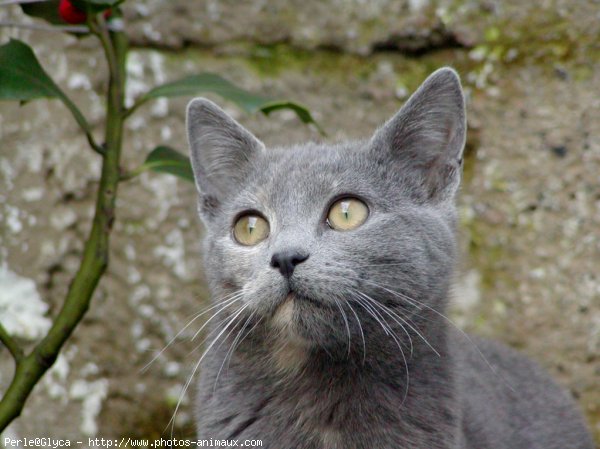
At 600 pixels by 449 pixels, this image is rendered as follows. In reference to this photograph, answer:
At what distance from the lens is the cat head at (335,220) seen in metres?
1.79

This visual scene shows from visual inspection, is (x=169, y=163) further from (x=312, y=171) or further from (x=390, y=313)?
(x=390, y=313)

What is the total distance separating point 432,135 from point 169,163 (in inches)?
30.6

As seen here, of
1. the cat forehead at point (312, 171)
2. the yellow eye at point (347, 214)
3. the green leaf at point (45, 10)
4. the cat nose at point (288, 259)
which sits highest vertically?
the green leaf at point (45, 10)

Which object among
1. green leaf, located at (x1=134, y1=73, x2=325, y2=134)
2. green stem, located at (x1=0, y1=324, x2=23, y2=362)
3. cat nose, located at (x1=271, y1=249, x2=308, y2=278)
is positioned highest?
green leaf, located at (x1=134, y1=73, x2=325, y2=134)

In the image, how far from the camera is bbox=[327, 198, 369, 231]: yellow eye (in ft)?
6.31

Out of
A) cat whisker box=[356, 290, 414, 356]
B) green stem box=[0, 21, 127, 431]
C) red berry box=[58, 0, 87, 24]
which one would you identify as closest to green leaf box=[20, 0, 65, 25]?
red berry box=[58, 0, 87, 24]

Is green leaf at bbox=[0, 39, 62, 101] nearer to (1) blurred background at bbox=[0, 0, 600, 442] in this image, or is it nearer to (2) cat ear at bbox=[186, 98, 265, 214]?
(2) cat ear at bbox=[186, 98, 265, 214]

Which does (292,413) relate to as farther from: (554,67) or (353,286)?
(554,67)

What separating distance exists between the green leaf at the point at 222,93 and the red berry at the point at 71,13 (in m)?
0.28

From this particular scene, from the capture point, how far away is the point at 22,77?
2.15 m

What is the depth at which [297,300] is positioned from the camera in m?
1.78

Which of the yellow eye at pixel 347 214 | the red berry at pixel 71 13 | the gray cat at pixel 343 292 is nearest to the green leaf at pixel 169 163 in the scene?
the gray cat at pixel 343 292

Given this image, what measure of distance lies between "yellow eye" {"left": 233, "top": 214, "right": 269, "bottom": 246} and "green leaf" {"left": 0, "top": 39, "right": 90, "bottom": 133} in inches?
20.8

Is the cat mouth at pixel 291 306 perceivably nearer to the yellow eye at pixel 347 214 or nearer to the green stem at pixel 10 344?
the yellow eye at pixel 347 214
